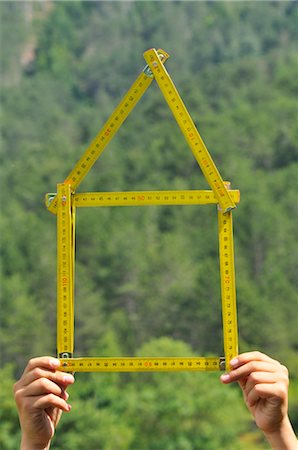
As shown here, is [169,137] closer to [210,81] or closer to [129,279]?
[210,81]

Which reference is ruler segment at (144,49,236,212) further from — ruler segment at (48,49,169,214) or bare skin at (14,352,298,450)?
Answer: bare skin at (14,352,298,450)

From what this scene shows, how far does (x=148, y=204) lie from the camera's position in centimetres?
254

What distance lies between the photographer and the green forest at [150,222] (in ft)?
98.7

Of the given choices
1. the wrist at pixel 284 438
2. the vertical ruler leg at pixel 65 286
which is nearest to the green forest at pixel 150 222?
the vertical ruler leg at pixel 65 286

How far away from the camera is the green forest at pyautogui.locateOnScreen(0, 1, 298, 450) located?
30.1 metres

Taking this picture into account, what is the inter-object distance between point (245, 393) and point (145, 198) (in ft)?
2.18

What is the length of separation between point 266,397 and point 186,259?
125ft

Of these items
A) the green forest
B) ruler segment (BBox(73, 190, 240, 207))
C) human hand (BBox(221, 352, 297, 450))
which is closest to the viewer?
human hand (BBox(221, 352, 297, 450))

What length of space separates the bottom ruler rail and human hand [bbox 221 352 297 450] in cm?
18

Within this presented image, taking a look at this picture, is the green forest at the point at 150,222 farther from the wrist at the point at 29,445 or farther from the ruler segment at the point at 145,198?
the wrist at the point at 29,445

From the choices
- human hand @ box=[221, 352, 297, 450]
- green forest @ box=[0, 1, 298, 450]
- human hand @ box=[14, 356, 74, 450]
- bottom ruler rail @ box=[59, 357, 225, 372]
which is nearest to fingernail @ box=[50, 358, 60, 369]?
human hand @ box=[14, 356, 74, 450]

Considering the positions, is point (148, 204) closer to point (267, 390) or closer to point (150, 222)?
point (267, 390)

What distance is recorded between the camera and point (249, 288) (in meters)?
36.6

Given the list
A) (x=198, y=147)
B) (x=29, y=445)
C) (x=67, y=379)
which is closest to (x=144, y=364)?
(x=67, y=379)
